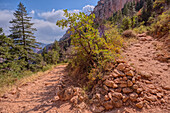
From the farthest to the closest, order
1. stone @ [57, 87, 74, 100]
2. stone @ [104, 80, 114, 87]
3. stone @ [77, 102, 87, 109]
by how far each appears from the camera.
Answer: stone @ [57, 87, 74, 100], stone @ [104, 80, 114, 87], stone @ [77, 102, 87, 109]

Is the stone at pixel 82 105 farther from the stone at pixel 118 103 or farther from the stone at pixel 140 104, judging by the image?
the stone at pixel 140 104

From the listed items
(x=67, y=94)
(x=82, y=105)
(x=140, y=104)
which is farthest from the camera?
(x=67, y=94)

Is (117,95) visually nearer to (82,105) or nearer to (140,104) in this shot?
(140,104)

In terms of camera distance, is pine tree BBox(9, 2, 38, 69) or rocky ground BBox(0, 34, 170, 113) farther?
pine tree BBox(9, 2, 38, 69)

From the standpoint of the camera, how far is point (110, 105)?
94.2 inches

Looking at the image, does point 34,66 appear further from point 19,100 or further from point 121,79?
point 121,79

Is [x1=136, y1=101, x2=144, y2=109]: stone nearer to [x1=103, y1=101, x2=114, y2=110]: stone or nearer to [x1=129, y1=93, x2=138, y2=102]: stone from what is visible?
[x1=129, y1=93, x2=138, y2=102]: stone

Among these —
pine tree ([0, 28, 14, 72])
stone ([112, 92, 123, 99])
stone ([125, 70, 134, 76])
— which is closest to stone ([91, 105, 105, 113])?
stone ([112, 92, 123, 99])

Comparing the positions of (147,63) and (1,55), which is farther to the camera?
(1,55)

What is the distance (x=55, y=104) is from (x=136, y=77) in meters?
2.95

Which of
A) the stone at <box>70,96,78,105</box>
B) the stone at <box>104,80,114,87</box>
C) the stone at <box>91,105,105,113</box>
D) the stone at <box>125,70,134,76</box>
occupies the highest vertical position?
the stone at <box>125,70,134,76</box>

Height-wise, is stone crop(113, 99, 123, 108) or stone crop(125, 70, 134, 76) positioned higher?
stone crop(125, 70, 134, 76)

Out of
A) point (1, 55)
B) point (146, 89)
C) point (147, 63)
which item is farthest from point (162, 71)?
point (1, 55)

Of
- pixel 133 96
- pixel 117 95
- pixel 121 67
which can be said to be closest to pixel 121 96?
pixel 117 95
